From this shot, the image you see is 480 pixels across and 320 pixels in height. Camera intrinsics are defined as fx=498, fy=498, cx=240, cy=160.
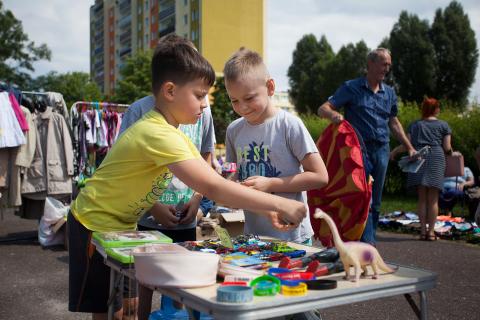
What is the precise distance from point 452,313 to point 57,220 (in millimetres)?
4770

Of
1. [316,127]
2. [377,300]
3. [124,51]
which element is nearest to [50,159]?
[377,300]

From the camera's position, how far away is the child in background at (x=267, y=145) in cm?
229

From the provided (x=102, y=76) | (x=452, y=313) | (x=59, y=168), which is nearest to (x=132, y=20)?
(x=102, y=76)

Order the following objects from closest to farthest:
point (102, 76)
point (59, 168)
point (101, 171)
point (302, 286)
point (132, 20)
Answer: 1. point (302, 286)
2. point (101, 171)
3. point (59, 168)
4. point (132, 20)
5. point (102, 76)

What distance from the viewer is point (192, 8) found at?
48.0 meters

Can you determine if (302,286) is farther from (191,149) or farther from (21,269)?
(21,269)

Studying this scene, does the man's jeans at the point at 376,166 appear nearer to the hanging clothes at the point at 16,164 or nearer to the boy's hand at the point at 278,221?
the boy's hand at the point at 278,221

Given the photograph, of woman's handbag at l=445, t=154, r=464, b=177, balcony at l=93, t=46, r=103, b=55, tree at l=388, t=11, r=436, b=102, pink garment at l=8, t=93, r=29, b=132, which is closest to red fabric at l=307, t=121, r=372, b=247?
pink garment at l=8, t=93, r=29, b=132

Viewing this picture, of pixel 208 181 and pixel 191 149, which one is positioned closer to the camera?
pixel 208 181

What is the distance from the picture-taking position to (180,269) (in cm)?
129

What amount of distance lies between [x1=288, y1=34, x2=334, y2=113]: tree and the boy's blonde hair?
42.6 meters

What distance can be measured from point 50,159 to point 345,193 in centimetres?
458

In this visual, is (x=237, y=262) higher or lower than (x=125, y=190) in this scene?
lower

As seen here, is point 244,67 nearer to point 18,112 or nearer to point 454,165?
point 18,112
